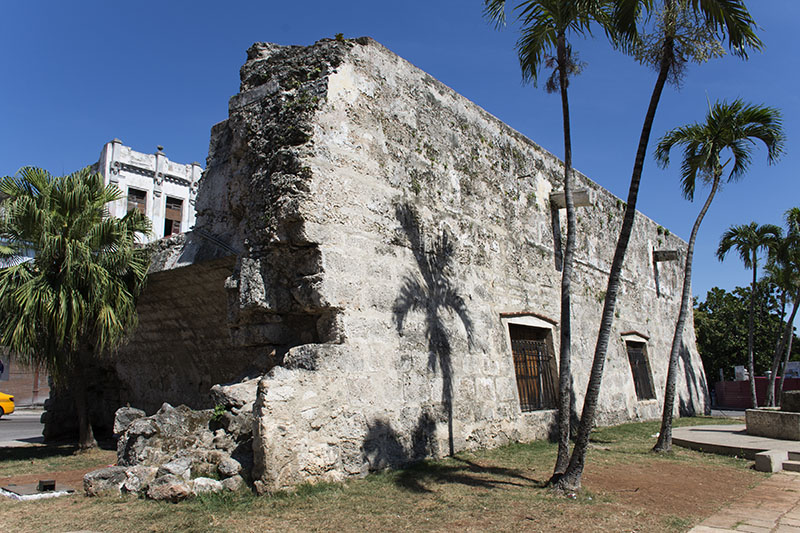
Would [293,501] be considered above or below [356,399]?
below

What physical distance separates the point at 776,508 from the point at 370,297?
14.9 ft

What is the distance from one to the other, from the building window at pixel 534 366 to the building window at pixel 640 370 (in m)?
4.74

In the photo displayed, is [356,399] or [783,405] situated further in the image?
[783,405]

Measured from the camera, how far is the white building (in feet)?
82.0

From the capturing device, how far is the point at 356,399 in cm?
647

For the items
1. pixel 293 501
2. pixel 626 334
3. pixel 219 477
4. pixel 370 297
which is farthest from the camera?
pixel 626 334

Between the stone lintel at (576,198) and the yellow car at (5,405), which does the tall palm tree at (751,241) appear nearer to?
the stone lintel at (576,198)

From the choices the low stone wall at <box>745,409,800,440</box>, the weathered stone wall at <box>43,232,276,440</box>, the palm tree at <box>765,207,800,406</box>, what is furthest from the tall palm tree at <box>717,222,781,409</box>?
the weathered stone wall at <box>43,232,276,440</box>

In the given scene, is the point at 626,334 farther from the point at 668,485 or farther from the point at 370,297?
the point at 370,297

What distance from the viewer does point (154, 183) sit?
26141 millimetres

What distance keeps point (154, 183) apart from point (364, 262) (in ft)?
72.0

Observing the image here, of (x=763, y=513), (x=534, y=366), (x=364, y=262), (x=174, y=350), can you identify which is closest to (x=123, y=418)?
(x=174, y=350)

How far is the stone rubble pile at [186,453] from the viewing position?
5512 mm

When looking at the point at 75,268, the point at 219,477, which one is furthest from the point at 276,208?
the point at 75,268
